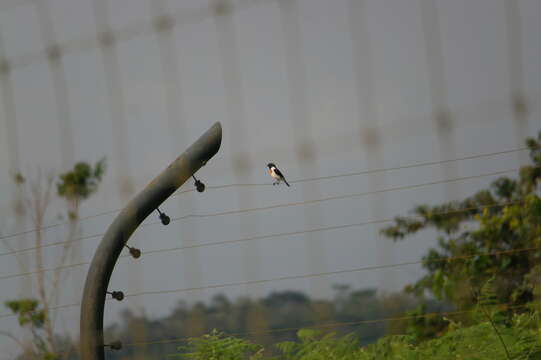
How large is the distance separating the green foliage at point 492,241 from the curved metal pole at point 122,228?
3.04 meters

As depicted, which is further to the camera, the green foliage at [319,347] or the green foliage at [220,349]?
the green foliage at [220,349]

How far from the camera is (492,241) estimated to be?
26.7 feet

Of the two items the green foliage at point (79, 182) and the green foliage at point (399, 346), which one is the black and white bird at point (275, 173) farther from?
the green foliage at point (79, 182)

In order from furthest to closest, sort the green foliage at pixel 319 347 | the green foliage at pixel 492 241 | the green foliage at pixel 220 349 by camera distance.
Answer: the green foliage at pixel 492 241, the green foliage at pixel 220 349, the green foliage at pixel 319 347

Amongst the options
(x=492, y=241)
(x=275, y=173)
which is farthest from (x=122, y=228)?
(x=492, y=241)

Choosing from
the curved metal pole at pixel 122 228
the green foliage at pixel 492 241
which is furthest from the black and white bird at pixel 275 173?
the green foliage at pixel 492 241

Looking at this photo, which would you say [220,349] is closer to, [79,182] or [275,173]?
[275,173]

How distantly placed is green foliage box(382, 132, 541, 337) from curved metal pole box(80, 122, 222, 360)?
3.04m

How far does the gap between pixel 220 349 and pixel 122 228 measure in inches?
38.0

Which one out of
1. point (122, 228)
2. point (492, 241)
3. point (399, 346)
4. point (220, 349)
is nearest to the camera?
point (399, 346)

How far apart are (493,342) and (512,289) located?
366cm

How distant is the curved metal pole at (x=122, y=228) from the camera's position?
4832 mm

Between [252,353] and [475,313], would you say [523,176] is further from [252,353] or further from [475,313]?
[252,353]

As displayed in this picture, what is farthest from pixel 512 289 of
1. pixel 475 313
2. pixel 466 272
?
pixel 475 313
